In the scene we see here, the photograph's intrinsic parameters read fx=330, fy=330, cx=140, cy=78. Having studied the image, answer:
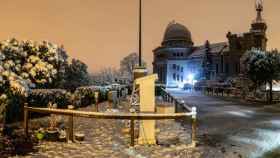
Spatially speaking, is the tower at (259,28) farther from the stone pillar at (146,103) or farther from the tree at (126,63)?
the stone pillar at (146,103)

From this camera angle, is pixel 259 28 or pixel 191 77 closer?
pixel 259 28

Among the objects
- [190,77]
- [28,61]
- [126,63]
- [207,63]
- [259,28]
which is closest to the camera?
[28,61]

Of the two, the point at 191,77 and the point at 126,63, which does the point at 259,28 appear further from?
the point at 126,63

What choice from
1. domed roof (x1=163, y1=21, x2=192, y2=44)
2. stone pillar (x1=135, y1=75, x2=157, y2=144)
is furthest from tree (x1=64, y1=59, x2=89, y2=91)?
domed roof (x1=163, y1=21, x2=192, y2=44)

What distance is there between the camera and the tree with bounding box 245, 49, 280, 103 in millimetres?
34281

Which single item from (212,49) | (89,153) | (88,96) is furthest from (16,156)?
(212,49)

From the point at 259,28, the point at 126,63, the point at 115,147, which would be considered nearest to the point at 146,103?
the point at 115,147

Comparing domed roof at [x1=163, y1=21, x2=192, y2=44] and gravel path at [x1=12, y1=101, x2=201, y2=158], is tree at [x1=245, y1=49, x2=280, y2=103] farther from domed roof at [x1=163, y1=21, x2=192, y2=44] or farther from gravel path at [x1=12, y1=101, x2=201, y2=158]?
domed roof at [x1=163, y1=21, x2=192, y2=44]

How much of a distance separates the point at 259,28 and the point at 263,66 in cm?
2760

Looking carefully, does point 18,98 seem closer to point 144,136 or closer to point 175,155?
point 144,136

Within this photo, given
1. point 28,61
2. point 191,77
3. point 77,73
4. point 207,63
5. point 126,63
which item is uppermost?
point 126,63

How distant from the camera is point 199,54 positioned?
7750cm

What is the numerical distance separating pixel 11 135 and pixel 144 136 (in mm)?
4810

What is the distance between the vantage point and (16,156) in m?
8.51
